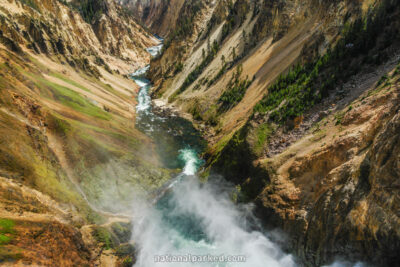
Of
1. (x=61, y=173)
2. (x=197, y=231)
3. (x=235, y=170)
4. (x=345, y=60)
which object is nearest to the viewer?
(x=61, y=173)

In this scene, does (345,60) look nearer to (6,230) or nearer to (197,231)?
(197,231)

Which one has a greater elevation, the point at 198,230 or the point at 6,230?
the point at 198,230

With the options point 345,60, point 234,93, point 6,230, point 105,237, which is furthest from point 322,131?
point 234,93

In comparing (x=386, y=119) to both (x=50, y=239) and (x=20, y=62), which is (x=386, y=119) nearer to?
(x=50, y=239)

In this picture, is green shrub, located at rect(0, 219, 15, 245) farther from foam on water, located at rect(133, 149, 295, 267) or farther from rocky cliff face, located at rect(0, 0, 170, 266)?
foam on water, located at rect(133, 149, 295, 267)

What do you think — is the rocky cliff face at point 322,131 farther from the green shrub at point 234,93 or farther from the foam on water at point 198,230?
the foam on water at point 198,230

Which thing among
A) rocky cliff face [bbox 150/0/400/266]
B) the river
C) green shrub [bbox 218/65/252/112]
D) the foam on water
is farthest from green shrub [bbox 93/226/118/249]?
green shrub [bbox 218/65/252/112]
